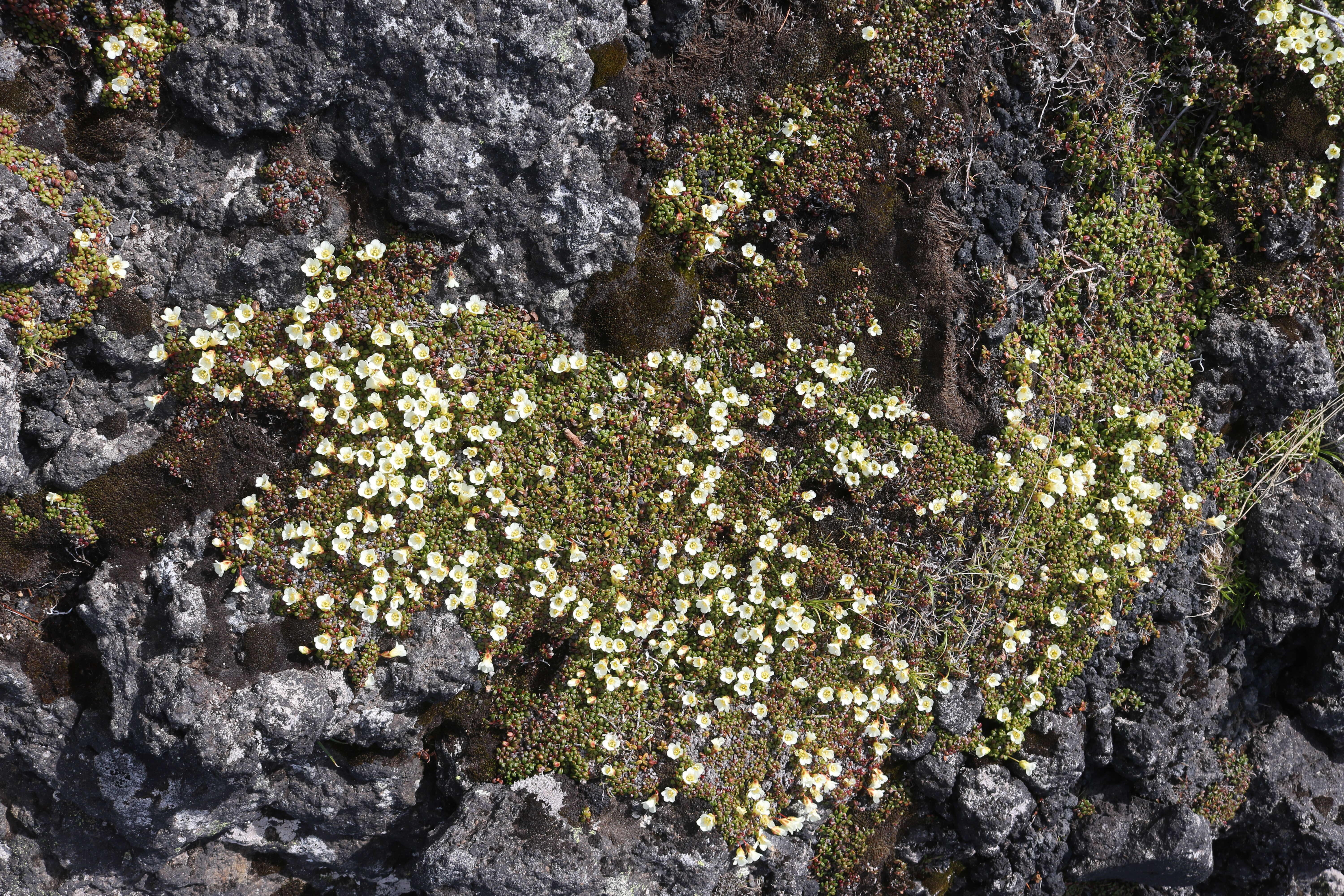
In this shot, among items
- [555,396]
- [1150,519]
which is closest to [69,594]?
[555,396]

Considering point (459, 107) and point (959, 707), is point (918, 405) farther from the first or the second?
point (459, 107)

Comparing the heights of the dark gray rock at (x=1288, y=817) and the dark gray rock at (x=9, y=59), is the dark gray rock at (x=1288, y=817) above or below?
below

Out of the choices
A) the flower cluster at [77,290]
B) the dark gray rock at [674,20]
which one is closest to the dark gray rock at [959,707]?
the dark gray rock at [674,20]

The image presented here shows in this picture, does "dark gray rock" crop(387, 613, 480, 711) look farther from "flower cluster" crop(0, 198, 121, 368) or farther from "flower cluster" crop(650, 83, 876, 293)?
"flower cluster" crop(650, 83, 876, 293)

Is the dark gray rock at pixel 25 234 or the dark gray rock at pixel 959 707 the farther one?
the dark gray rock at pixel 959 707

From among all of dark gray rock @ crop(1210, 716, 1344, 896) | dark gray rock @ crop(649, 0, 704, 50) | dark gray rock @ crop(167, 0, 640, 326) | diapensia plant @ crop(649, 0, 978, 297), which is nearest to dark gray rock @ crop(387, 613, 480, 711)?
dark gray rock @ crop(167, 0, 640, 326)

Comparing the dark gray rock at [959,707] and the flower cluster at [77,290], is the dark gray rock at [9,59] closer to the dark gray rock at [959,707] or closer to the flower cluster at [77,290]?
the flower cluster at [77,290]
